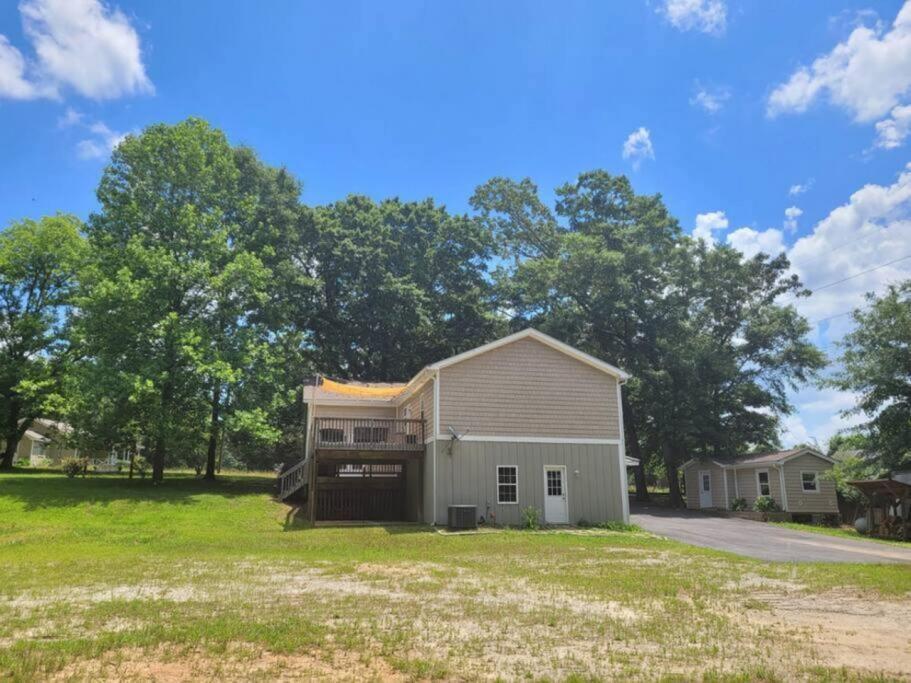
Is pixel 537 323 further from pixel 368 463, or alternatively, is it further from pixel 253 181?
pixel 368 463

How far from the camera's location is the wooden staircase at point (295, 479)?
925 inches

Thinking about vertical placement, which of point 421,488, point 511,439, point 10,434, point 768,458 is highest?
point 10,434

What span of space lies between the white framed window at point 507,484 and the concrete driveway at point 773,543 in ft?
14.9

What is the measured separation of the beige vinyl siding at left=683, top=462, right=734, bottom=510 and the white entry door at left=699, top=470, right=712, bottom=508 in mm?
169

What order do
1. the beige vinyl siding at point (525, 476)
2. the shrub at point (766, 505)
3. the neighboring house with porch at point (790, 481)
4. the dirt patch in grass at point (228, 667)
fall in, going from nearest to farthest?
the dirt patch in grass at point (228, 667)
the beige vinyl siding at point (525, 476)
the shrub at point (766, 505)
the neighboring house with porch at point (790, 481)

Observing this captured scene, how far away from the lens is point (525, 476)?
66.5 ft

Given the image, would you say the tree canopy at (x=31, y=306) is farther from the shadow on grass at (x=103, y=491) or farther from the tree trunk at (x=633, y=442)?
the tree trunk at (x=633, y=442)

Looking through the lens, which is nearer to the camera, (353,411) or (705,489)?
(353,411)

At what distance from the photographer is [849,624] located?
728 centimetres

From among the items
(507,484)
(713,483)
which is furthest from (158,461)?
(713,483)

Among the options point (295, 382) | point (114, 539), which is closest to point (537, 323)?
point (295, 382)

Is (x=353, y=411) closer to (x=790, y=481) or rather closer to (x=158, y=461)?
(x=158, y=461)

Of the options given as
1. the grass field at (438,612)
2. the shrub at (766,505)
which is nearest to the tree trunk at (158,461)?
the grass field at (438,612)

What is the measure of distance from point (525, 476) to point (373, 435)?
6.89 m
